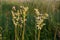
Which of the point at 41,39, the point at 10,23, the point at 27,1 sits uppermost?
the point at 27,1

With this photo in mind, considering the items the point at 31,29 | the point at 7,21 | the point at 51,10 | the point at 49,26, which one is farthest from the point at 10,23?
the point at 51,10

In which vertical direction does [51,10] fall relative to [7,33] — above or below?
above

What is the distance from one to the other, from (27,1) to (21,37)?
104 cm

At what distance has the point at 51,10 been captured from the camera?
4332 millimetres

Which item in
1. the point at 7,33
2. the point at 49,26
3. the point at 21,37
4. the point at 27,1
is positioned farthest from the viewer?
the point at 27,1

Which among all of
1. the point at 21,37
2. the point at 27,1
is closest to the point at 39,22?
the point at 21,37

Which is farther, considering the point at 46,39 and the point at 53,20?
the point at 53,20

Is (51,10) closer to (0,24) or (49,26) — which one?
(49,26)

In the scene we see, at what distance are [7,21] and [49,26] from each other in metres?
0.67

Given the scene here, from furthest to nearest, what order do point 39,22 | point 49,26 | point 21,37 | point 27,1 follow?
point 27,1, point 49,26, point 21,37, point 39,22

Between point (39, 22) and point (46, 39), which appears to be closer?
point (39, 22)

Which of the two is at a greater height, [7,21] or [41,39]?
[7,21]

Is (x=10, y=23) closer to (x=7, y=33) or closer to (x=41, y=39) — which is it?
(x=7, y=33)

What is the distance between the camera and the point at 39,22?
2.63 m
